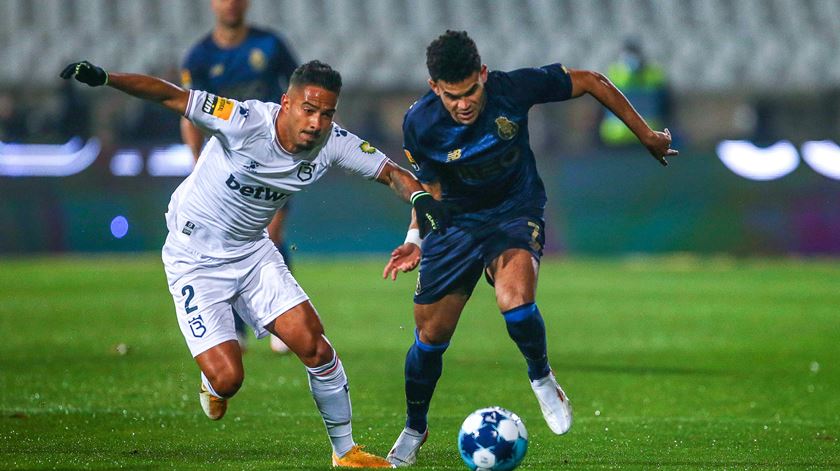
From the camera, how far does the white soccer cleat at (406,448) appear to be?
655 centimetres

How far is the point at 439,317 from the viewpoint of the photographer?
6793 millimetres

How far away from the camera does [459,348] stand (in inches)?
447

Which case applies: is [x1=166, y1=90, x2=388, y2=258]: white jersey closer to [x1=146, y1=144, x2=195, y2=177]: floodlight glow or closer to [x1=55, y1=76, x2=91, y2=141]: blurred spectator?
[x1=146, y1=144, x2=195, y2=177]: floodlight glow

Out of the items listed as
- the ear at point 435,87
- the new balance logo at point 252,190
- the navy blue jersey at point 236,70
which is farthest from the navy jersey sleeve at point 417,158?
the navy blue jersey at point 236,70

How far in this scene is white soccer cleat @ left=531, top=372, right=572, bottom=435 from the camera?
659cm

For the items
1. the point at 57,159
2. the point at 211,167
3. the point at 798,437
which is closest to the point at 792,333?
the point at 798,437

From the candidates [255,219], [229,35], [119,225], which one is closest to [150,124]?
[119,225]

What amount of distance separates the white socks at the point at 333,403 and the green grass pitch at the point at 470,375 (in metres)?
0.15

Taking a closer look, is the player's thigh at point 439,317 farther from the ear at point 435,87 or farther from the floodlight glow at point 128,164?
the floodlight glow at point 128,164

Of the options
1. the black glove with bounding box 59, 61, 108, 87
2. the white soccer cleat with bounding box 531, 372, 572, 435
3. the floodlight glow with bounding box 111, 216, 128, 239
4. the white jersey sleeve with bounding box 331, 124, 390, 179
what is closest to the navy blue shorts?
the white jersey sleeve with bounding box 331, 124, 390, 179

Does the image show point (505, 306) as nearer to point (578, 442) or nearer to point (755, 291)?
point (578, 442)

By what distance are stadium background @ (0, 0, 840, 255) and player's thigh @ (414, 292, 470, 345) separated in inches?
414

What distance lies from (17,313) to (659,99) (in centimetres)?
937

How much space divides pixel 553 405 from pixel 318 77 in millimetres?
1944
